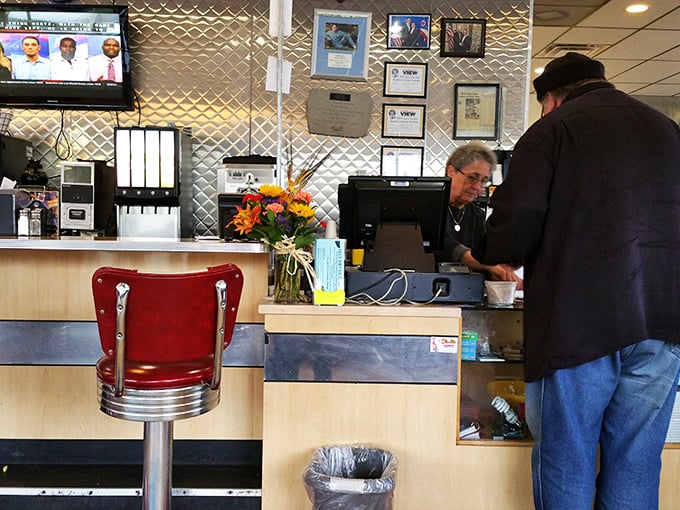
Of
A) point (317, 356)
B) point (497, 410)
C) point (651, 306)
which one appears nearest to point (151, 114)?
point (317, 356)

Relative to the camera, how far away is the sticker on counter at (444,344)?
2287 mm

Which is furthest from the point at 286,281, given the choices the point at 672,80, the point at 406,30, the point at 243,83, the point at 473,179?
the point at 672,80

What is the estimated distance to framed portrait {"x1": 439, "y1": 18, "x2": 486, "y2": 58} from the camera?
453cm

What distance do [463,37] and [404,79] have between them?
0.52 meters

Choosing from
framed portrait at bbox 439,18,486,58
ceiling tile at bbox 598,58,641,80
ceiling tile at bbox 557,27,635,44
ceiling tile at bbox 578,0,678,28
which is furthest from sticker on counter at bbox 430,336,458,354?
ceiling tile at bbox 598,58,641,80

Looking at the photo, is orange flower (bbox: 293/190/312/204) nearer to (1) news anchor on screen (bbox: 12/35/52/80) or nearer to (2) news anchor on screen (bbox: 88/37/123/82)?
(2) news anchor on screen (bbox: 88/37/123/82)

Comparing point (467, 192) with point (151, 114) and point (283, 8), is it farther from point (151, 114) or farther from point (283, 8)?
point (151, 114)

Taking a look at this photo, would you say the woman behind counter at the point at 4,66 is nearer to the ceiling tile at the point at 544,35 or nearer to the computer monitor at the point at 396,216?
the computer monitor at the point at 396,216

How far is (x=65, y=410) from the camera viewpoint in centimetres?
287

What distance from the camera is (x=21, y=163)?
430cm

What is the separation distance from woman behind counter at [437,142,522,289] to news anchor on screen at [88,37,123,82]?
7.98 ft

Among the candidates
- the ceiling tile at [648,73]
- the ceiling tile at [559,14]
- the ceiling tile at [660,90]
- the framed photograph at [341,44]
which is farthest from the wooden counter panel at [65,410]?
the ceiling tile at [660,90]

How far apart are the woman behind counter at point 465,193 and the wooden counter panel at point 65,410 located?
1.21 meters

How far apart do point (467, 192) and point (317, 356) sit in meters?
1.41
